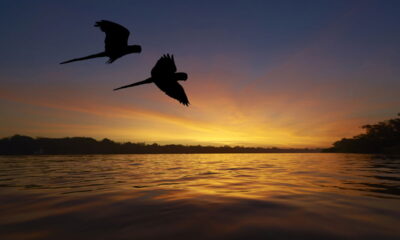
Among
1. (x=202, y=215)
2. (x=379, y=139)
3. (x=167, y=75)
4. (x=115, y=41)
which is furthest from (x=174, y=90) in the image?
(x=379, y=139)

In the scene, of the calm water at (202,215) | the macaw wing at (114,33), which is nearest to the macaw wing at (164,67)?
the macaw wing at (114,33)

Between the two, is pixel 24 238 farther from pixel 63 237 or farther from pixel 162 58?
pixel 162 58

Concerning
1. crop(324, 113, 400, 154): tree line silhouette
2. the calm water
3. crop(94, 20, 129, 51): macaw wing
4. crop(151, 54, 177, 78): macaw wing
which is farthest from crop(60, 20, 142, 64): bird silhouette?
crop(324, 113, 400, 154): tree line silhouette

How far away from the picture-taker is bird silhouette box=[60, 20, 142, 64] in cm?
340

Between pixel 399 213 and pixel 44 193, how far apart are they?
32.4 feet

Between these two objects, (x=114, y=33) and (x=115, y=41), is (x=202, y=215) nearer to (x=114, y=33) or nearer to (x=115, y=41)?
(x=115, y=41)

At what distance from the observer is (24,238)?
3785 mm

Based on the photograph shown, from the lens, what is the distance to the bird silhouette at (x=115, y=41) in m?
3.40

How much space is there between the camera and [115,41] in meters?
3.70

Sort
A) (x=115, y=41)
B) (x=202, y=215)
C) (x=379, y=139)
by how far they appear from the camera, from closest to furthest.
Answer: (x=115, y=41), (x=202, y=215), (x=379, y=139)

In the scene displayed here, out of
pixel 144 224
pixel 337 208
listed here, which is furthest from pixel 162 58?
pixel 337 208

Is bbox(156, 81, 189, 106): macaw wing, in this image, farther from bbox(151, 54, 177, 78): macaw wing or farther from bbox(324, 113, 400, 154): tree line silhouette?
bbox(324, 113, 400, 154): tree line silhouette

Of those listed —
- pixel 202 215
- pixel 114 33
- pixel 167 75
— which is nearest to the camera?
pixel 167 75

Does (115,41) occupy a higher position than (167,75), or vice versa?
(115,41)
